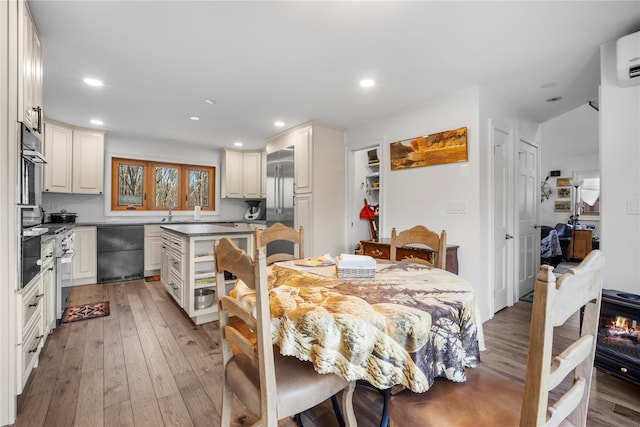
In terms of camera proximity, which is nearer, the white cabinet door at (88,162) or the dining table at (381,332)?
Result: the dining table at (381,332)

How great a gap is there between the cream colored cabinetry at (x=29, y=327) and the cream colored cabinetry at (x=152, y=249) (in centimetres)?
253

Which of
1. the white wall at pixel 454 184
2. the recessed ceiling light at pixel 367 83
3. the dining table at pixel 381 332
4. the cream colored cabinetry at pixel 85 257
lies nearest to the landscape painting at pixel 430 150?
the white wall at pixel 454 184

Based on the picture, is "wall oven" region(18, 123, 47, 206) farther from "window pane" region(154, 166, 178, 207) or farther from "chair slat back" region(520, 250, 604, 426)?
"window pane" region(154, 166, 178, 207)

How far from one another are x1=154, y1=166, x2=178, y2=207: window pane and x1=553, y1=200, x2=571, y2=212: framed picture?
8.85 metres

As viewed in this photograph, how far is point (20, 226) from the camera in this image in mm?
1569

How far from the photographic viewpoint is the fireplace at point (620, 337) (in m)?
1.74

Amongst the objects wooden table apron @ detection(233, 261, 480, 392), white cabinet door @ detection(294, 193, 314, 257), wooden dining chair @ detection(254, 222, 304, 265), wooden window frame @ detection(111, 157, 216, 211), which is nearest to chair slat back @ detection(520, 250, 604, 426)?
wooden table apron @ detection(233, 261, 480, 392)

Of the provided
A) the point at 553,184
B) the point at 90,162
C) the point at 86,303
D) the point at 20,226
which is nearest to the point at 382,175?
the point at 20,226

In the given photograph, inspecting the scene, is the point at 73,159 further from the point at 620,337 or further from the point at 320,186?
the point at 620,337

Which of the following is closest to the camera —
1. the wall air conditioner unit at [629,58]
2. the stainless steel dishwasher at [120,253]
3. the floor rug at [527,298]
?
the wall air conditioner unit at [629,58]

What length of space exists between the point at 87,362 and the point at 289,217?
2.89 meters

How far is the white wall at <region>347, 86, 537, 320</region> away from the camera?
2869 millimetres

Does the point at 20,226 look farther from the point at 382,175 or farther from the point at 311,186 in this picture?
the point at 382,175

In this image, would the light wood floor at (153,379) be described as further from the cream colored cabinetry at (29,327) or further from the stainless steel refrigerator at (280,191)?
the stainless steel refrigerator at (280,191)
